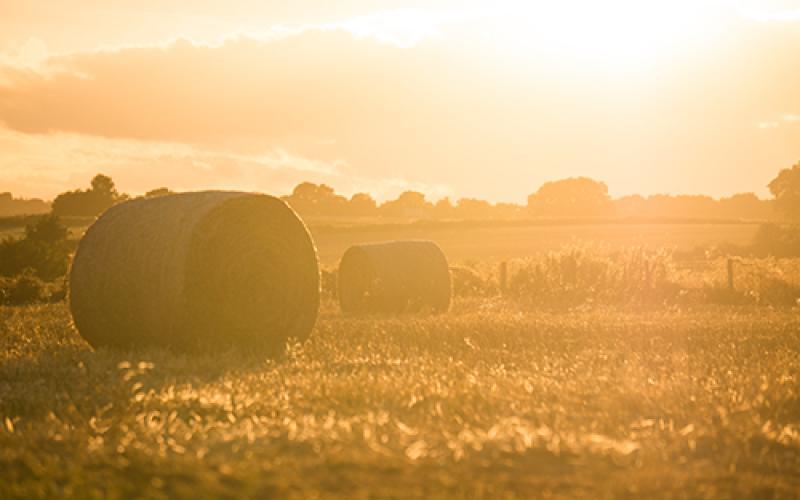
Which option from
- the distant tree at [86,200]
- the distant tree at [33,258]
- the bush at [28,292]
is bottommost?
the bush at [28,292]

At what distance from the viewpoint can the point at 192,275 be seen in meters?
11.4

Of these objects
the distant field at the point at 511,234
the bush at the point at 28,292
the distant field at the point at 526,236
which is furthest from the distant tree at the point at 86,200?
the bush at the point at 28,292

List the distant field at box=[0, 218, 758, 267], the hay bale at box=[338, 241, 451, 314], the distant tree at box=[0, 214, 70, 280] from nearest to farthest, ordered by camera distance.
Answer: the hay bale at box=[338, 241, 451, 314], the distant tree at box=[0, 214, 70, 280], the distant field at box=[0, 218, 758, 267]

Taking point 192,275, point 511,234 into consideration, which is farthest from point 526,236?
point 192,275

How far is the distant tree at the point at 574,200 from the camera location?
8101 cm

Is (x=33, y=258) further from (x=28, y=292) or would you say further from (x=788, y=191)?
(x=788, y=191)

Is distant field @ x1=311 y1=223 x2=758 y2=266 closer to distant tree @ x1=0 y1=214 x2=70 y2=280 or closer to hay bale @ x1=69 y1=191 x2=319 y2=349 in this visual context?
distant tree @ x1=0 y1=214 x2=70 y2=280

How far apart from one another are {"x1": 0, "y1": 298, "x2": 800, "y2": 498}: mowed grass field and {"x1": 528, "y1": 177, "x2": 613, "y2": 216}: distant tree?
68849 millimetres

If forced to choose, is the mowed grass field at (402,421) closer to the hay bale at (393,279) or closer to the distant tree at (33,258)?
the hay bale at (393,279)

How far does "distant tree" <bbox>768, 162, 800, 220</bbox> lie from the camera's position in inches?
2869

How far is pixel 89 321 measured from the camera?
1174 cm

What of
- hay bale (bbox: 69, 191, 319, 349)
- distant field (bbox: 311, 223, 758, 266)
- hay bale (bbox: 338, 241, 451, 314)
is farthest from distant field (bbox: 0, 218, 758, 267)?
hay bale (bbox: 69, 191, 319, 349)

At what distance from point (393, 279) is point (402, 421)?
493 inches

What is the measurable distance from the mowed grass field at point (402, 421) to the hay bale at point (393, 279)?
239 inches
